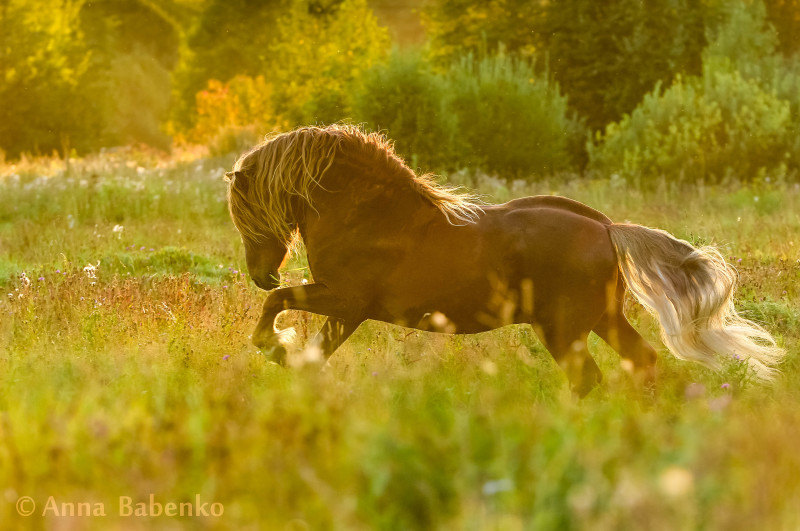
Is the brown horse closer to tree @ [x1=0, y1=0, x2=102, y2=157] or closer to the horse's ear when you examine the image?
the horse's ear

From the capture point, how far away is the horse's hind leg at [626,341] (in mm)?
5352

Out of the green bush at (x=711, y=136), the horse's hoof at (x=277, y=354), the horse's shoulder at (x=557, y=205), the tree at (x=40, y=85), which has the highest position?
the horse's shoulder at (x=557, y=205)

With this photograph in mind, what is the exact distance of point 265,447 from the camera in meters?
3.43

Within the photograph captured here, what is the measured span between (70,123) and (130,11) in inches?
1020

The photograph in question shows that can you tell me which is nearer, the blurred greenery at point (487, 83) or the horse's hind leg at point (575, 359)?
the horse's hind leg at point (575, 359)

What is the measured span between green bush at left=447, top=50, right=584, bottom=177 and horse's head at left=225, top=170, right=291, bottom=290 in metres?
13.4

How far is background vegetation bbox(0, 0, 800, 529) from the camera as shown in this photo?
301 cm

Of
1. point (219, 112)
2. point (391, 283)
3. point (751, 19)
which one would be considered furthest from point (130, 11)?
point (391, 283)

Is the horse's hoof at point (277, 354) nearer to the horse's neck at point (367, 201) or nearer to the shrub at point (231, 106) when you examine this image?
the horse's neck at point (367, 201)

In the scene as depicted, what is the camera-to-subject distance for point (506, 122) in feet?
63.8

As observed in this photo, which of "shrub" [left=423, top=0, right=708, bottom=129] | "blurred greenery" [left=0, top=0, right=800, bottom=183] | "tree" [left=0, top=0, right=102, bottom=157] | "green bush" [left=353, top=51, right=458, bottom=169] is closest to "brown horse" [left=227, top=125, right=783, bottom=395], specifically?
"blurred greenery" [left=0, top=0, right=800, bottom=183]

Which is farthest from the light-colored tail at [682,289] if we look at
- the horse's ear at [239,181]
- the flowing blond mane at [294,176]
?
the horse's ear at [239,181]

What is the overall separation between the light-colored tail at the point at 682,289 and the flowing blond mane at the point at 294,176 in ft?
2.89

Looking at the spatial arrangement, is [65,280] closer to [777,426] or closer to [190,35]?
[777,426]
